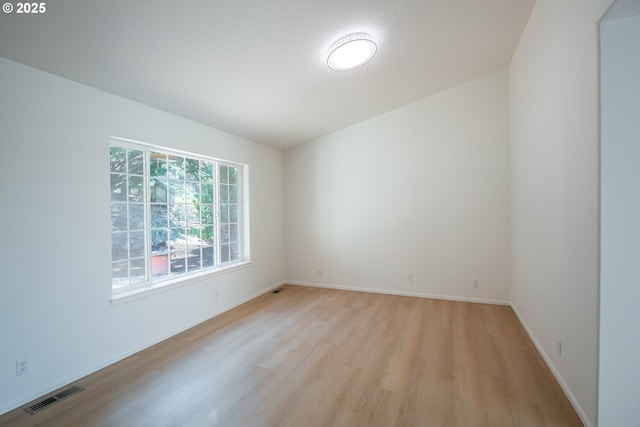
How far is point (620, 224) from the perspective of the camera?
5.11 ft

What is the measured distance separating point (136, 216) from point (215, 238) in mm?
1197

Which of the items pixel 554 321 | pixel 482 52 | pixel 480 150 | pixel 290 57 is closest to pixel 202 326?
pixel 290 57

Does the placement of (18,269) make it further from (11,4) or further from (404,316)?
(404,316)

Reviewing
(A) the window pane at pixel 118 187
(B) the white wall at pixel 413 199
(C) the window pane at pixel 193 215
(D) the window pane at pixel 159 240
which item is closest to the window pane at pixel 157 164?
(A) the window pane at pixel 118 187

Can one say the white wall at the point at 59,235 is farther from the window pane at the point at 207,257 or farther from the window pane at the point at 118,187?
the window pane at the point at 207,257

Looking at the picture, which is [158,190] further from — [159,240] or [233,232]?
[233,232]

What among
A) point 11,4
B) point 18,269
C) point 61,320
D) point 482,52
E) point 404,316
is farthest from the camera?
point 404,316

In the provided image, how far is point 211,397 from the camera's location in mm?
2082

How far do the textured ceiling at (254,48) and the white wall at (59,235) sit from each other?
8.7 inches

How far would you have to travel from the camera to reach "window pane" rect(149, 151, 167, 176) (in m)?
3.09

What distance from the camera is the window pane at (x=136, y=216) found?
9.36 ft

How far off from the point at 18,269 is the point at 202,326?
6.07ft

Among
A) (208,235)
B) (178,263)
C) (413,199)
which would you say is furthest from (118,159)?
(413,199)

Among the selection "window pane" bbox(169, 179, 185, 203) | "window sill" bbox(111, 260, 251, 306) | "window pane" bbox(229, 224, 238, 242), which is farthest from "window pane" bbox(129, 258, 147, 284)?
"window pane" bbox(229, 224, 238, 242)
